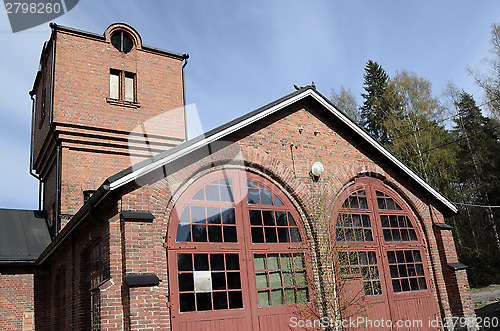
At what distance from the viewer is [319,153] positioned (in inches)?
451

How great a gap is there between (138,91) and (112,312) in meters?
10.1

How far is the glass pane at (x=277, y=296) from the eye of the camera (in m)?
9.30

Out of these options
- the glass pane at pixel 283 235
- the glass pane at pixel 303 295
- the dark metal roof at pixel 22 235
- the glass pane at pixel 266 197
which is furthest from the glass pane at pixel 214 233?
the dark metal roof at pixel 22 235

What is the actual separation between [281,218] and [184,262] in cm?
276

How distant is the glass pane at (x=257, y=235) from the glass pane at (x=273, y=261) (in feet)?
1.30

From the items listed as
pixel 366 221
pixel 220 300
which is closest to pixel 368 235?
pixel 366 221

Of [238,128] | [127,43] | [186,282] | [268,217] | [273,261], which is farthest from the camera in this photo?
[127,43]

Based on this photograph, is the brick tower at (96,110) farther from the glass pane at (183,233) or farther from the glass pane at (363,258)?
the glass pane at (363,258)

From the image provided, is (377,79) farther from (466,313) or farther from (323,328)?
(323,328)

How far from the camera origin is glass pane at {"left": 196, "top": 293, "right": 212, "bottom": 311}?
27.4 feet

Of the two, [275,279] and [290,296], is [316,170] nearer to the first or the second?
[275,279]

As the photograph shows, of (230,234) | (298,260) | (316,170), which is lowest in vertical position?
(298,260)

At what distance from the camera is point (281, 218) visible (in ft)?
33.6

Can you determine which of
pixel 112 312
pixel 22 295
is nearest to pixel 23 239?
pixel 22 295
